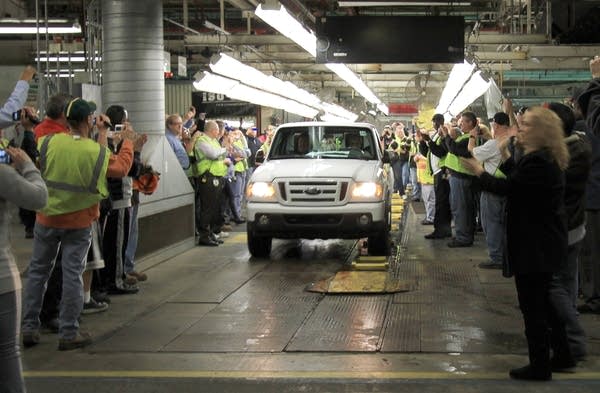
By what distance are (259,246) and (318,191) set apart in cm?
138

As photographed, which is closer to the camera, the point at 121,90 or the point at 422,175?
the point at 121,90

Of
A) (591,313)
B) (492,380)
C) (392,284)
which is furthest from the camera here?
(392,284)

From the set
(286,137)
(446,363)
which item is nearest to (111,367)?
(446,363)

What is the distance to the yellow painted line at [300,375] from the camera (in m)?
6.08

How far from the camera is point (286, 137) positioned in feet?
44.5

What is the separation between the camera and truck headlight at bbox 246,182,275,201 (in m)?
12.0

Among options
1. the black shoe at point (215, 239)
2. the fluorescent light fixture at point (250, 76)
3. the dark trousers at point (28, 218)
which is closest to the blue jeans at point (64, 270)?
the black shoe at point (215, 239)

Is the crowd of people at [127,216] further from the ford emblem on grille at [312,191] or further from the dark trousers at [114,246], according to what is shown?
the ford emblem on grille at [312,191]

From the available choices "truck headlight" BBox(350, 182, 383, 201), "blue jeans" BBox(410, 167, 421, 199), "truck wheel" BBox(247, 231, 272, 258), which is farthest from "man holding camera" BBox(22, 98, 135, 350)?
"blue jeans" BBox(410, 167, 421, 199)

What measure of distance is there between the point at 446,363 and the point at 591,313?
7.96 feet

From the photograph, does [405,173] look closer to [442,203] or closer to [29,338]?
[442,203]

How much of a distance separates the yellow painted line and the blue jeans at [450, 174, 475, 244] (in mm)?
7042

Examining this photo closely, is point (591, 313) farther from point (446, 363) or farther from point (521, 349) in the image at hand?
point (446, 363)

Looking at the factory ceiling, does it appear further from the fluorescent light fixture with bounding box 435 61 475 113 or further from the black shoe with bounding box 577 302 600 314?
the black shoe with bounding box 577 302 600 314
